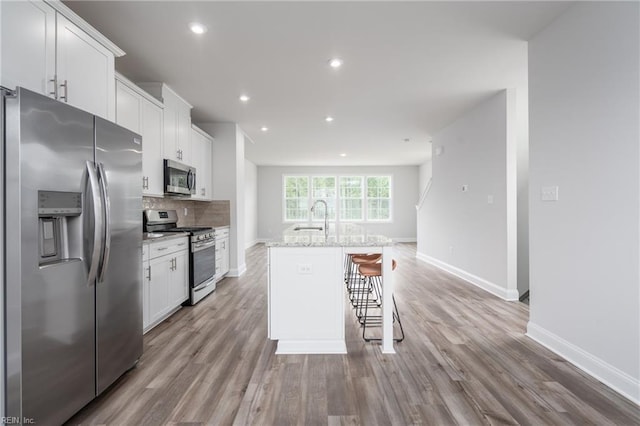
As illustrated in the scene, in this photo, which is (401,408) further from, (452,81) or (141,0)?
(452,81)

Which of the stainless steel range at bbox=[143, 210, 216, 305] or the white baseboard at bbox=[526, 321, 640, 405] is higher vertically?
the stainless steel range at bbox=[143, 210, 216, 305]

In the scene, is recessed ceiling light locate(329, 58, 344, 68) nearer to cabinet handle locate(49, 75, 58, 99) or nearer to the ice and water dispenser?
cabinet handle locate(49, 75, 58, 99)

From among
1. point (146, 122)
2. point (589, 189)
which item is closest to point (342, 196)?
point (146, 122)

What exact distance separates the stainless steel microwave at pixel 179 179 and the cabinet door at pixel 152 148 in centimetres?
6

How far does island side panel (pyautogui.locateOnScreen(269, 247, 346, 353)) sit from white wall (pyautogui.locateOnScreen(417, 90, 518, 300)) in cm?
266

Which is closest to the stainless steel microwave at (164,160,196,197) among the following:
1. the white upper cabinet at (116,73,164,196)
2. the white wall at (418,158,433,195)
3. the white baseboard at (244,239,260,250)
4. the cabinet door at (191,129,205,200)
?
the white upper cabinet at (116,73,164,196)

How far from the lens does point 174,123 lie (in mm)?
3965

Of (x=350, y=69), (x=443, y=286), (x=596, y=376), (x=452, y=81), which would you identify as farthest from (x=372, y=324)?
(x=452, y=81)

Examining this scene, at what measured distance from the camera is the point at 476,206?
15.4ft

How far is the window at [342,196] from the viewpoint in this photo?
422 inches

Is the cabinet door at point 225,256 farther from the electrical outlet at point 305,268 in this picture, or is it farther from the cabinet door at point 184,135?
the electrical outlet at point 305,268

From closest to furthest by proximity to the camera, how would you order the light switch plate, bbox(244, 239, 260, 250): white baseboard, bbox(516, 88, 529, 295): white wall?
the light switch plate < bbox(516, 88, 529, 295): white wall < bbox(244, 239, 260, 250): white baseboard

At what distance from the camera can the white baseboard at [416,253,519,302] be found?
396 cm

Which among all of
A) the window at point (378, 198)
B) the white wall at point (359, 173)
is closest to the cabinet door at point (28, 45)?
the white wall at point (359, 173)
